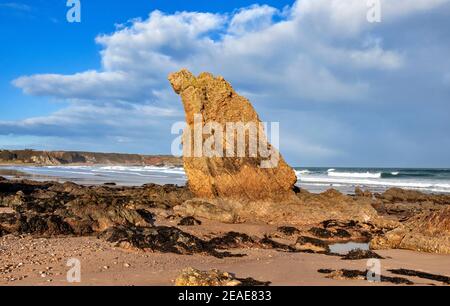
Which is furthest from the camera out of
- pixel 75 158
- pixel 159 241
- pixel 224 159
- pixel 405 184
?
pixel 75 158

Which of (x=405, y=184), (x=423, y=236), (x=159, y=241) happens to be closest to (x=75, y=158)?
(x=405, y=184)

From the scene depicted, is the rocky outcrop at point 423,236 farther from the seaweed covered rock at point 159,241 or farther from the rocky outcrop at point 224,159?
the rocky outcrop at point 224,159

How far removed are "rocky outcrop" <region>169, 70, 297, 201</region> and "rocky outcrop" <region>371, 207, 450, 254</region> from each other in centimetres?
534

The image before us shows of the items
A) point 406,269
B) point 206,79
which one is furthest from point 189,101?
point 406,269

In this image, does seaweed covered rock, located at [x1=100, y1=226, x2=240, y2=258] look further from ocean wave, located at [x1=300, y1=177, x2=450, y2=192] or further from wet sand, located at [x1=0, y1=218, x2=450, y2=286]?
ocean wave, located at [x1=300, y1=177, x2=450, y2=192]

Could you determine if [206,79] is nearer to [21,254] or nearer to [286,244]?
[286,244]

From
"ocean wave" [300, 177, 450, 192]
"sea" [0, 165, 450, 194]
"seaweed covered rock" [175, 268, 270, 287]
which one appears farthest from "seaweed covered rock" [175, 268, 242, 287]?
"ocean wave" [300, 177, 450, 192]

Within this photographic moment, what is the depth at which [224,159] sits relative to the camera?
53.2 feet

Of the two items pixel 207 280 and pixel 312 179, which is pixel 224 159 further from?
pixel 312 179

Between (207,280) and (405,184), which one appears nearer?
(207,280)

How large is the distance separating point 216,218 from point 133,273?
7.05m

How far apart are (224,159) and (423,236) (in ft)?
24.7

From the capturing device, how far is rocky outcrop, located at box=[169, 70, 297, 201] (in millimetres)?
16047

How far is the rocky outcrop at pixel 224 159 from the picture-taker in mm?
16047
